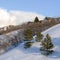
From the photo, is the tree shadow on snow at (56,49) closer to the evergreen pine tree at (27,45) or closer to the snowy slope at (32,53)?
the snowy slope at (32,53)

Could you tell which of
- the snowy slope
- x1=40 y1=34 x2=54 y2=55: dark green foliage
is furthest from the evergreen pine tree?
x1=40 y1=34 x2=54 y2=55: dark green foliage

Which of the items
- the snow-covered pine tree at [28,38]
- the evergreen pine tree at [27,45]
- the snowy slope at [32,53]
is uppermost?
the snow-covered pine tree at [28,38]

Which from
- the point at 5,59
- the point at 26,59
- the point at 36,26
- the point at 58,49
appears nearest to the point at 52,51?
the point at 58,49

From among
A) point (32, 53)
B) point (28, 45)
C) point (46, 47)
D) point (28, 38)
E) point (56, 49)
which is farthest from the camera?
→ point (28, 38)

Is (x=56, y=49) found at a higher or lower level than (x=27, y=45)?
lower

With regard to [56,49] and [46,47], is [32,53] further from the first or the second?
[56,49]

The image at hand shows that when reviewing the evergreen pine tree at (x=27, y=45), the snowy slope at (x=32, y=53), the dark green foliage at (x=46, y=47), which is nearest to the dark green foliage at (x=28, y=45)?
the evergreen pine tree at (x=27, y=45)

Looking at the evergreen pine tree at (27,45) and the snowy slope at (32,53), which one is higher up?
the evergreen pine tree at (27,45)

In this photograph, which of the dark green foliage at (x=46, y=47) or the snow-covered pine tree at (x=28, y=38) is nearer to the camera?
the dark green foliage at (x=46, y=47)

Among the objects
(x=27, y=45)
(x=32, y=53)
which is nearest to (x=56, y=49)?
(x=32, y=53)

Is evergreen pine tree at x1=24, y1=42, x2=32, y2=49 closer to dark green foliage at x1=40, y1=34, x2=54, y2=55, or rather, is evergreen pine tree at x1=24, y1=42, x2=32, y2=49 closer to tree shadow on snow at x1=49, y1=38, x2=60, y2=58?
tree shadow on snow at x1=49, y1=38, x2=60, y2=58

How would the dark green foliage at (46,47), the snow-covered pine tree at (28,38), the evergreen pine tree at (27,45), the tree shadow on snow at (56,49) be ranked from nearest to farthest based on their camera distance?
the tree shadow on snow at (56,49), the dark green foliage at (46,47), the snow-covered pine tree at (28,38), the evergreen pine tree at (27,45)

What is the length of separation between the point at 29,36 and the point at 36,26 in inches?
729

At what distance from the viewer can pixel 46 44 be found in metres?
39.4
